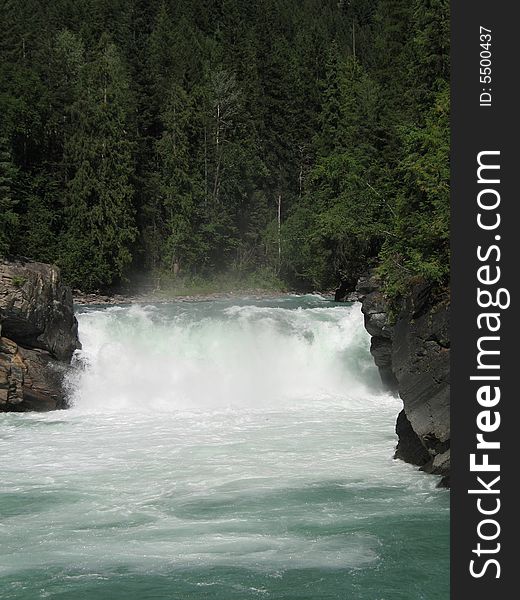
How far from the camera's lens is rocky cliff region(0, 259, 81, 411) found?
916 inches

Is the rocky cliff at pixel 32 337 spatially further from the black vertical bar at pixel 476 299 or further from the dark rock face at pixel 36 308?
the black vertical bar at pixel 476 299

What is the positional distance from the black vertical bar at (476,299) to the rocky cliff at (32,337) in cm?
1577

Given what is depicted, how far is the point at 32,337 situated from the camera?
24.5 m

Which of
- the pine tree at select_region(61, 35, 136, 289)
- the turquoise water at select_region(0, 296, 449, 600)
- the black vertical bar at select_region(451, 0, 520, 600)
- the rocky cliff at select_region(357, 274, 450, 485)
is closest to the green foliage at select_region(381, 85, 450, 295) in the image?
the rocky cliff at select_region(357, 274, 450, 485)

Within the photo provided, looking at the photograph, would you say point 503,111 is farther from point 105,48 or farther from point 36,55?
point 105,48

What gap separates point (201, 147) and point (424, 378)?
42485 millimetres

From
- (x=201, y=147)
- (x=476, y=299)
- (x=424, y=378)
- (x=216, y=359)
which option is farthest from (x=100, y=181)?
(x=476, y=299)

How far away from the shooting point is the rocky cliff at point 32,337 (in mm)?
23266

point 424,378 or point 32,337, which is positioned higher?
point 32,337

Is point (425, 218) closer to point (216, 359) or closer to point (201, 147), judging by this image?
point (216, 359)

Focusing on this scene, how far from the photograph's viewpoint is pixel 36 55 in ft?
180

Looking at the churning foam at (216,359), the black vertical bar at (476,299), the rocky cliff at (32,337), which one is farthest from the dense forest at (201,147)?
the black vertical bar at (476,299)

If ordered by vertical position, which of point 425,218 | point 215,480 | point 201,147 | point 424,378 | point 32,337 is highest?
point 201,147

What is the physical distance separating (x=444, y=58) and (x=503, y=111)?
2737 centimetres
